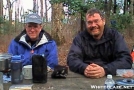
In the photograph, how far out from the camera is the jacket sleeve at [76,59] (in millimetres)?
2637

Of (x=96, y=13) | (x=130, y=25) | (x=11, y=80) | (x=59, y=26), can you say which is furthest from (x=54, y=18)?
(x=11, y=80)

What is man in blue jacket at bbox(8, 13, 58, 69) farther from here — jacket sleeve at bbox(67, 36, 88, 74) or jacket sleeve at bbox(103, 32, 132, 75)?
jacket sleeve at bbox(103, 32, 132, 75)

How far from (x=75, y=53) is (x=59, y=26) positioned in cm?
664

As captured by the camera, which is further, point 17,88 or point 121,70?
point 121,70

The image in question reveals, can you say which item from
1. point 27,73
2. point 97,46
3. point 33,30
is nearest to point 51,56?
point 33,30

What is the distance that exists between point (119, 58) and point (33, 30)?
99cm

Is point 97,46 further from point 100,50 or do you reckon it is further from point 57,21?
point 57,21

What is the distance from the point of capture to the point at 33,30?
9.99ft

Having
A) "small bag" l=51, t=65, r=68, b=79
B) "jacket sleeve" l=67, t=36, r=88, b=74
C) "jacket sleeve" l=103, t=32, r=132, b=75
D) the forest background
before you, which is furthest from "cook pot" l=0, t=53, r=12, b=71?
the forest background

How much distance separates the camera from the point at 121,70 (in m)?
2.61

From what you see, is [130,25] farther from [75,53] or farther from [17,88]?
[17,88]

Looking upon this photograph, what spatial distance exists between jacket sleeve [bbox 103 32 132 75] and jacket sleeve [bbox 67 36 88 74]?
0.75 ft

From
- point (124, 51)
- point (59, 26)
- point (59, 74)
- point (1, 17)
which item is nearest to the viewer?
point (59, 74)

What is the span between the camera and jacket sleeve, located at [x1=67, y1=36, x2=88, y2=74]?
2637mm
